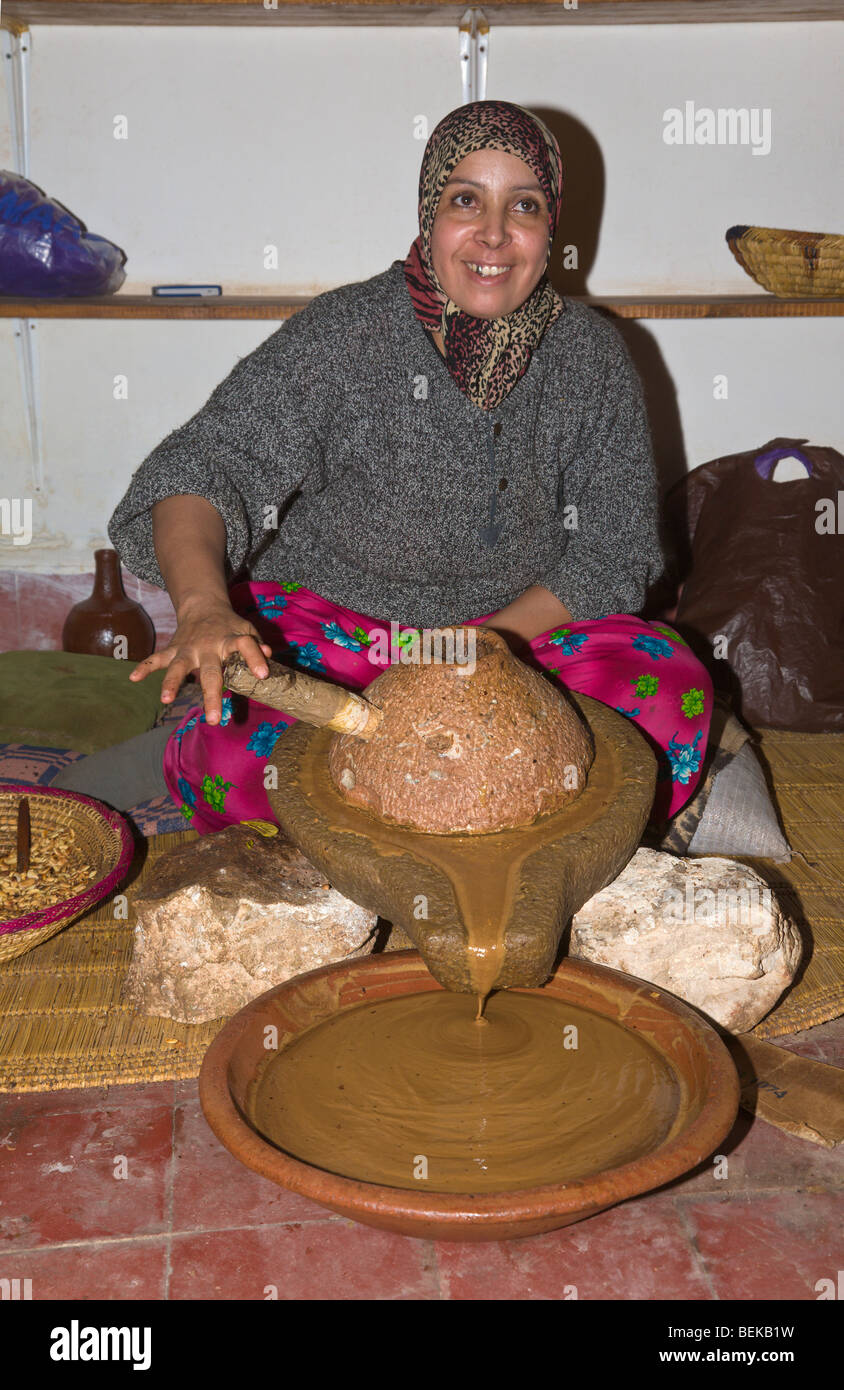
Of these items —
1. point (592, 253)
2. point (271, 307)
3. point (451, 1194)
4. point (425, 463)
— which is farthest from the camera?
point (592, 253)

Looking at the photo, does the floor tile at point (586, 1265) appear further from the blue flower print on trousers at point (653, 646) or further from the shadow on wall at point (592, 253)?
the shadow on wall at point (592, 253)

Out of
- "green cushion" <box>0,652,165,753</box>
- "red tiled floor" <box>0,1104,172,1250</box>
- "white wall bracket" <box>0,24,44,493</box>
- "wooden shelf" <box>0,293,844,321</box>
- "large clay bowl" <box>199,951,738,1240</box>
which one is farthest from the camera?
"white wall bracket" <box>0,24,44,493</box>

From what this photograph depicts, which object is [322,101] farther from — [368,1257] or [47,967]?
[368,1257]

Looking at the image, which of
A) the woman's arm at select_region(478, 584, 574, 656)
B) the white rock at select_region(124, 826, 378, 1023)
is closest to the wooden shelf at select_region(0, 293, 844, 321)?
the woman's arm at select_region(478, 584, 574, 656)

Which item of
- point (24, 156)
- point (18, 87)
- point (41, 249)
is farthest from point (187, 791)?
point (18, 87)

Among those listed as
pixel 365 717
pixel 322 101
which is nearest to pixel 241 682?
pixel 365 717

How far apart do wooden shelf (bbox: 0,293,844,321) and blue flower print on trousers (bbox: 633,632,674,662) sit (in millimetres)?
1386

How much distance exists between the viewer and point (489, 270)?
2.21 m

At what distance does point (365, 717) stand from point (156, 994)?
2.19ft

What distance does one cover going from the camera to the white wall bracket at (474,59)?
349 cm

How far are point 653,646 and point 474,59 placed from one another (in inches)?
81.8

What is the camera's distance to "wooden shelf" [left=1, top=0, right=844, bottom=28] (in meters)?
3.25

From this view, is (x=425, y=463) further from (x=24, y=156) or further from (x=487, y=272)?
(x=24, y=156)

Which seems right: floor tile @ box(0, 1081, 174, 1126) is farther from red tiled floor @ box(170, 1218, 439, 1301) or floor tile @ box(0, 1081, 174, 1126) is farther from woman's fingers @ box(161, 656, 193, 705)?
woman's fingers @ box(161, 656, 193, 705)
